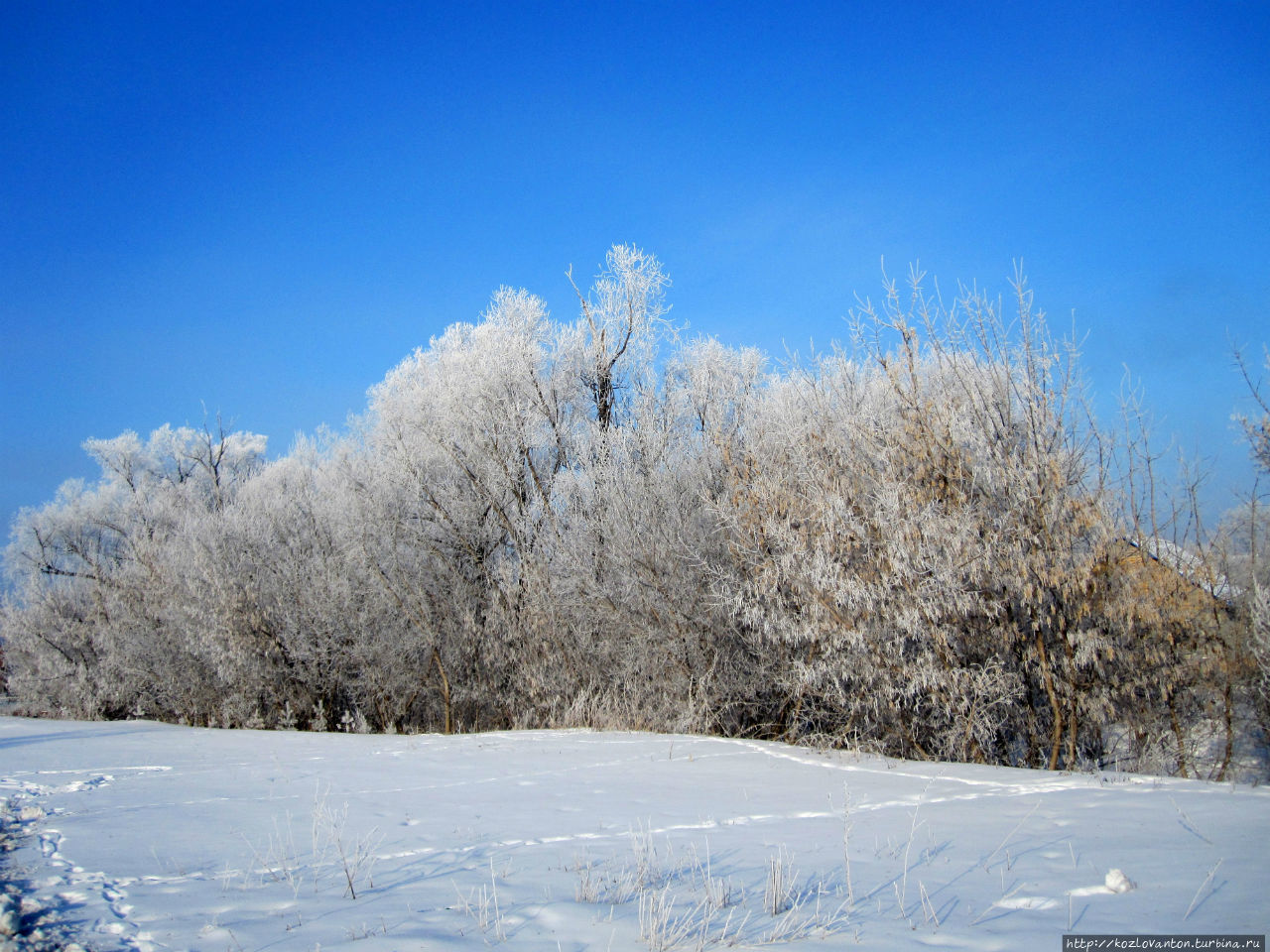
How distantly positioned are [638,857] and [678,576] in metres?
7.67

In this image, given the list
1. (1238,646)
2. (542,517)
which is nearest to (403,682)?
(542,517)

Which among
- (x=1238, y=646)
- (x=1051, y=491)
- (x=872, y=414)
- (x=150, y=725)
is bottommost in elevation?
(x=150, y=725)

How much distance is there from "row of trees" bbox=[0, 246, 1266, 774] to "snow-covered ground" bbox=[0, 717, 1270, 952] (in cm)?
181

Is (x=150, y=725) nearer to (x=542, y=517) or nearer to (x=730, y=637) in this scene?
(x=542, y=517)

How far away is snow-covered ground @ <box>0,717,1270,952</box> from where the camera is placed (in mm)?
3268

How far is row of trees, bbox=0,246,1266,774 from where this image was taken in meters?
8.51

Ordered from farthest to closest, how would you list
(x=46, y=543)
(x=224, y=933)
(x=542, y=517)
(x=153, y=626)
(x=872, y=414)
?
1. (x=46, y=543)
2. (x=153, y=626)
3. (x=542, y=517)
4. (x=872, y=414)
5. (x=224, y=933)

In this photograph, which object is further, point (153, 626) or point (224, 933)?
point (153, 626)

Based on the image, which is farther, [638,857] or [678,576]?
[678,576]

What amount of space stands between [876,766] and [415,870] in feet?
19.4

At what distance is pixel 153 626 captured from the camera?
18.2 metres

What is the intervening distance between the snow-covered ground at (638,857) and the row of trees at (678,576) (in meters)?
1.81

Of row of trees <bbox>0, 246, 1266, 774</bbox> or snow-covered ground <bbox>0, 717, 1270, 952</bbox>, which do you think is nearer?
snow-covered ground <bbox>0, 717, 1270, 952</bbox>

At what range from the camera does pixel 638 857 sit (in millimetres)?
4195
